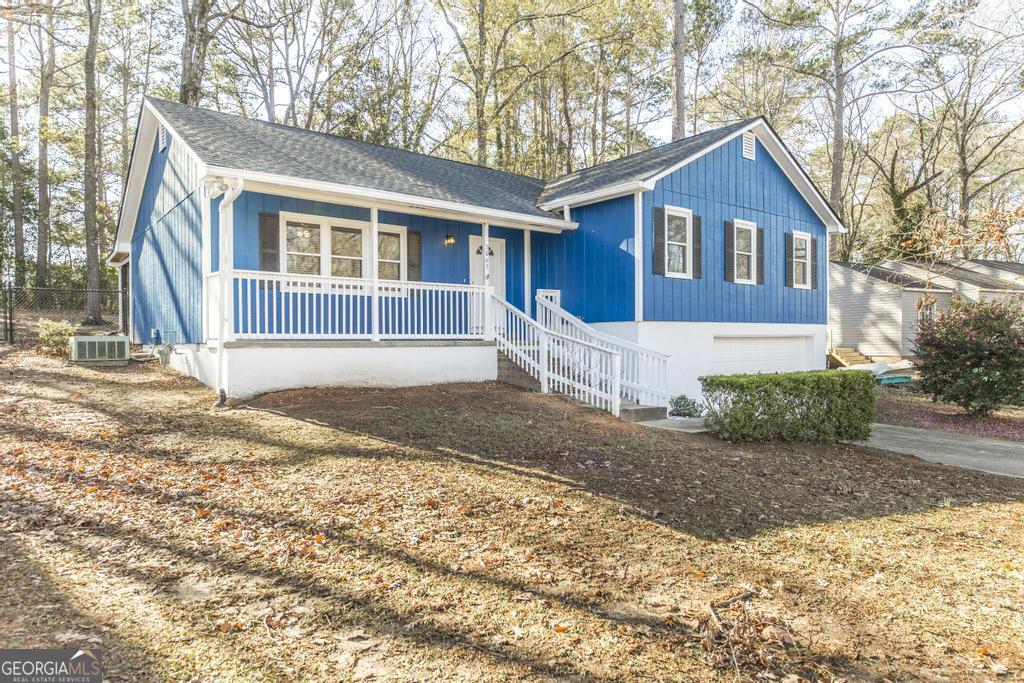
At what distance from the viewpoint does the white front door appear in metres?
12.5

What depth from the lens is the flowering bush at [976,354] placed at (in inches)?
448

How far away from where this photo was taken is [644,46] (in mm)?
24969

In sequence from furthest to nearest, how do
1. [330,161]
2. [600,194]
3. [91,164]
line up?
[91,164] < [600,194] < [330,161]

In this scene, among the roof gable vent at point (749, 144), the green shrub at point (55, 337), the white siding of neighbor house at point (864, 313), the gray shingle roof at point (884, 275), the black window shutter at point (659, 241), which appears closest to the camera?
the black window shutter at point (659, 241)

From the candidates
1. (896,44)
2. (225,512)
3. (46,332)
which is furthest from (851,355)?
(46,332)

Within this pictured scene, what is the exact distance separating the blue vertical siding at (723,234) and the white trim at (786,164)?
0.13 metres

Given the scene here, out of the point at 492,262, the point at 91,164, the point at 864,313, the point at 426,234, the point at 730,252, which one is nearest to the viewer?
the point at 426,234

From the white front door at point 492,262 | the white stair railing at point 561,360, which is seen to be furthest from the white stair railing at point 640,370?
the white front door at point 492,262

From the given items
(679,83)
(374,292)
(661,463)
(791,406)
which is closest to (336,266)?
(374,292)

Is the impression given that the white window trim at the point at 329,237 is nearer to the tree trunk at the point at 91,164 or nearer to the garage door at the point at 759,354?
the garage door at the point at 759,354

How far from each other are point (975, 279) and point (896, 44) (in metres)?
10.0

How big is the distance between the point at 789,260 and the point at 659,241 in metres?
4.64

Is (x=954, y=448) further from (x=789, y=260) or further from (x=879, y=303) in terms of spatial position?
(x=879, y=303)

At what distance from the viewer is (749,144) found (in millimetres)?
13688
